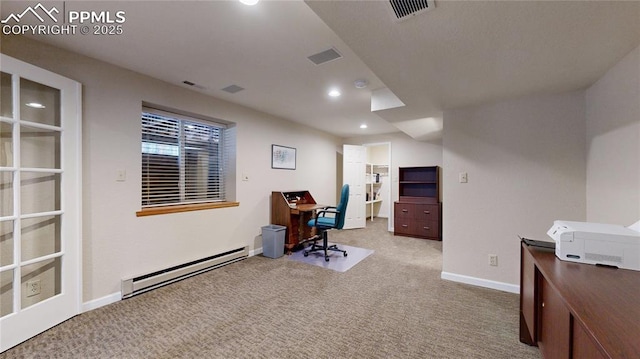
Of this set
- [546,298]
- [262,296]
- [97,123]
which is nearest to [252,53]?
[97,123]

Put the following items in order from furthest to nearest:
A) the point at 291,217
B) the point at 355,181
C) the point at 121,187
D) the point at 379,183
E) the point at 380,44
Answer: the point at 379,183 → the point at 355,181 → the point at 291,217 → the point at 121,187 → the point at 380,44

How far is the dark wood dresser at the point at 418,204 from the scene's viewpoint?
4.88 metres

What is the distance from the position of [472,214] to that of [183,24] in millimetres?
3324

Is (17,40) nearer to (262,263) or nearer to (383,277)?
(262,263)

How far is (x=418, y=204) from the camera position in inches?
198

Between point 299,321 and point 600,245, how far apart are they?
202 cm

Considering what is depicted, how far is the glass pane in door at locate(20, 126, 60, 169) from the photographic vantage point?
6.21 feet

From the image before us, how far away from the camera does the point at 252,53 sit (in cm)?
217

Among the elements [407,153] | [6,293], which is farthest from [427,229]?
[6,293]

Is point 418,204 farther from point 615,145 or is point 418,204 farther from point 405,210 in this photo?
point 615,145

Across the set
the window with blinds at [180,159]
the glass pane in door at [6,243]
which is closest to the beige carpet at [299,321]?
the glass pane in door at [6,243]

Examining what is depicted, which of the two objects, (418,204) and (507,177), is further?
(418,204)

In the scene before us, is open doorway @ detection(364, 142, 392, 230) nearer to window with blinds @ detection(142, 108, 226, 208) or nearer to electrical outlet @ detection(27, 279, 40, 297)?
window with blinds @ detection(142, 108, 226, 208)

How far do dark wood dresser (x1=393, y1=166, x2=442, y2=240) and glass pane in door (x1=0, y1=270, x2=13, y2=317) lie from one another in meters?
5.19
